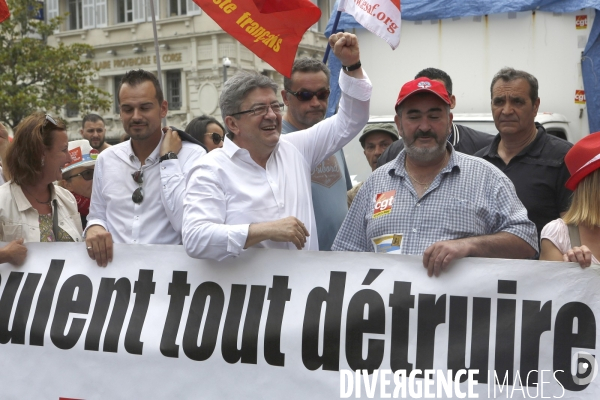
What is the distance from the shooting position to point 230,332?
12.5ft

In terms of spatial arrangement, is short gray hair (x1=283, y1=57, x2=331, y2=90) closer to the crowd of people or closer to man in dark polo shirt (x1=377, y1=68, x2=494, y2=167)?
the crowd of people

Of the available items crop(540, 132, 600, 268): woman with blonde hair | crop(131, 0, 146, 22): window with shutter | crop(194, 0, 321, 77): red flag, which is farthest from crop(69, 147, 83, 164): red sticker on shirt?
crop(131, 0, 146, 22): window with shutter

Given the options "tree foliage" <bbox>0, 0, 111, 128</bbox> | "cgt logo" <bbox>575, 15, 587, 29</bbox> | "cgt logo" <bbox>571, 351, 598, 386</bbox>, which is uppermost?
"tree foliage" <bbox>0, 0, 111, 128</bbox>

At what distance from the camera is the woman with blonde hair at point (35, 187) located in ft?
14.6

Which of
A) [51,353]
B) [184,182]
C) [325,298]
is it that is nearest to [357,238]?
[325,298]

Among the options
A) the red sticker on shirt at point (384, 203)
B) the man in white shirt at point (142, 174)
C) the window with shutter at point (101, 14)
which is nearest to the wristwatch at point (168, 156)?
the man in white shirt at point (142, 174)

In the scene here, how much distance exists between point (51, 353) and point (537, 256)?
2363mm

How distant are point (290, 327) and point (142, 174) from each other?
1.24 meters

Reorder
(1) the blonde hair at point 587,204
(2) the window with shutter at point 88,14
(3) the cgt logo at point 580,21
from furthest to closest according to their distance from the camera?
(2) the window with shutter at point 88,14 < (3) the cgt logo at point 580,21 < (1) the blonde hair at point 587,204

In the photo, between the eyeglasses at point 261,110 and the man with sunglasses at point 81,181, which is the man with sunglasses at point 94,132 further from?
the eyeglasses at point 261,110

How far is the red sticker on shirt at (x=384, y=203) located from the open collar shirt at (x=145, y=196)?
103 cm

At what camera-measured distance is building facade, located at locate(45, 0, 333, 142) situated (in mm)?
34938

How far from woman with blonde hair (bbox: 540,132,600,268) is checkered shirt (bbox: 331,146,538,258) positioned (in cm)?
9

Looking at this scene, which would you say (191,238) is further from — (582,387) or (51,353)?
(582,387)
